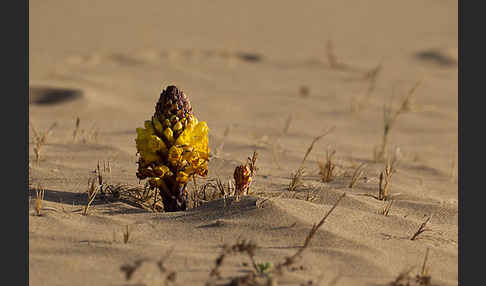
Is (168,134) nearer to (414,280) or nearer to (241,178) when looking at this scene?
(241,178)

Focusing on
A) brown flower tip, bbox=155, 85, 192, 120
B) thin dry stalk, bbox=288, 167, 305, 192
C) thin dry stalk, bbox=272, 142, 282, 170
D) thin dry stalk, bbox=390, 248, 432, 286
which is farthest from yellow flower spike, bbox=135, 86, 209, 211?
thin dry stalk, bbox=272, 142, 282, 170

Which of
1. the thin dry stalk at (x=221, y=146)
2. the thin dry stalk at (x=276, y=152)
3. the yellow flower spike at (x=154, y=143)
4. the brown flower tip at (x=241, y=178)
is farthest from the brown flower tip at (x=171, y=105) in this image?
the thin dry stalk at (x=276, y=152)

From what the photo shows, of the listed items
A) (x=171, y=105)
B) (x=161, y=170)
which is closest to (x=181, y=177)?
(x=161, y=170)

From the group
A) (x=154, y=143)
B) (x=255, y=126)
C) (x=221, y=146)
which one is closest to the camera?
(x=154, y=143)

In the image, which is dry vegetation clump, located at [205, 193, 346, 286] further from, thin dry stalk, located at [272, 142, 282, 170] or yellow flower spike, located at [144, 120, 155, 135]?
thin dry stalk, located at [272, 142, 282, 170]

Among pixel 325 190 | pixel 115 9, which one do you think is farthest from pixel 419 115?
pixel 115 9

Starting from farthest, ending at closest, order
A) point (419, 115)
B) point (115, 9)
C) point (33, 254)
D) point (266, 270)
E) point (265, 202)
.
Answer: point (115, 9) < point (419, 115) < point (265, 202) < point (33, 254) < point (266, 270)

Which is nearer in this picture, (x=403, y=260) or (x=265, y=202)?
(x=403, y=260)

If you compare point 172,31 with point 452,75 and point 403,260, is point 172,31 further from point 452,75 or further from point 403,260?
point 403,260
